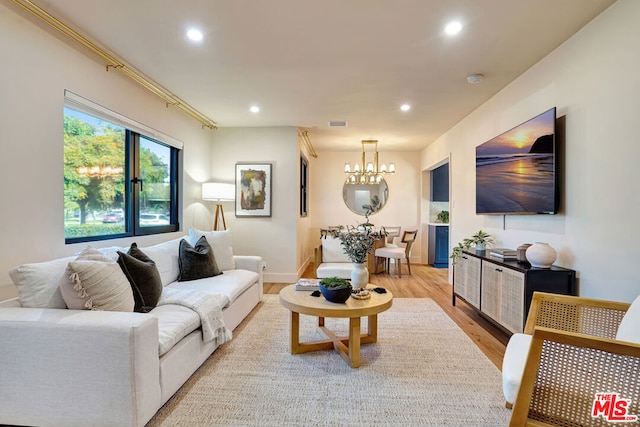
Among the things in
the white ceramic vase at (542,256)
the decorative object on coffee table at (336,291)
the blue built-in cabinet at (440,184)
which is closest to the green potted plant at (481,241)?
the white ceramic vase at (542,256)

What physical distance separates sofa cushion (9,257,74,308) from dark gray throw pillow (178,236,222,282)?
4.40 ft

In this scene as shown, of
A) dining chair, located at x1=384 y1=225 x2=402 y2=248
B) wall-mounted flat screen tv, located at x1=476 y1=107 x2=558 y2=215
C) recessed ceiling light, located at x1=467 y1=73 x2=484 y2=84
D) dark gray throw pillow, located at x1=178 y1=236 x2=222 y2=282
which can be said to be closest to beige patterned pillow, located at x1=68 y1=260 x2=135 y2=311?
dark gray throw pillow, located at x1=178 y1=236 x2=222 y2=282

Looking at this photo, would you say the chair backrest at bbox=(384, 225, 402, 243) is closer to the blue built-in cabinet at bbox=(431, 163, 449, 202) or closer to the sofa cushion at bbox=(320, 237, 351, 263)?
the blue built-in cabinet at bbox=(431, 163, 449, 202)

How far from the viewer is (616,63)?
2057mm

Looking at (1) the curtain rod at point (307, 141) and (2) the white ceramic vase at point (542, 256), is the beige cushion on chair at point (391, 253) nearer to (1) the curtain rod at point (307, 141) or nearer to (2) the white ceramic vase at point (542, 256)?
(1) the curtain rod at point (307, 141)

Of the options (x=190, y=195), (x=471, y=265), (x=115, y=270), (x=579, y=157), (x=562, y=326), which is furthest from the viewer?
(x=190, y=195)

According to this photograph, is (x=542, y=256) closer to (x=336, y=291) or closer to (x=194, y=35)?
(x=336, y=291)

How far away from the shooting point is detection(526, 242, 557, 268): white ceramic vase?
244 cm

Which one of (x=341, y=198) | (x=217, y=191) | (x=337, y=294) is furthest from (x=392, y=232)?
(x=337, y=294)

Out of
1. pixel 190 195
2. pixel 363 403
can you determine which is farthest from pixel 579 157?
pixel 190 195

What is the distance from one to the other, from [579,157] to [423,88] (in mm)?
1623

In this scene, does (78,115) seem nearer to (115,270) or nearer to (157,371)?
(115,270)

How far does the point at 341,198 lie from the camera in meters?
7.29

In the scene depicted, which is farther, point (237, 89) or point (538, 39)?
point (237, 89)
